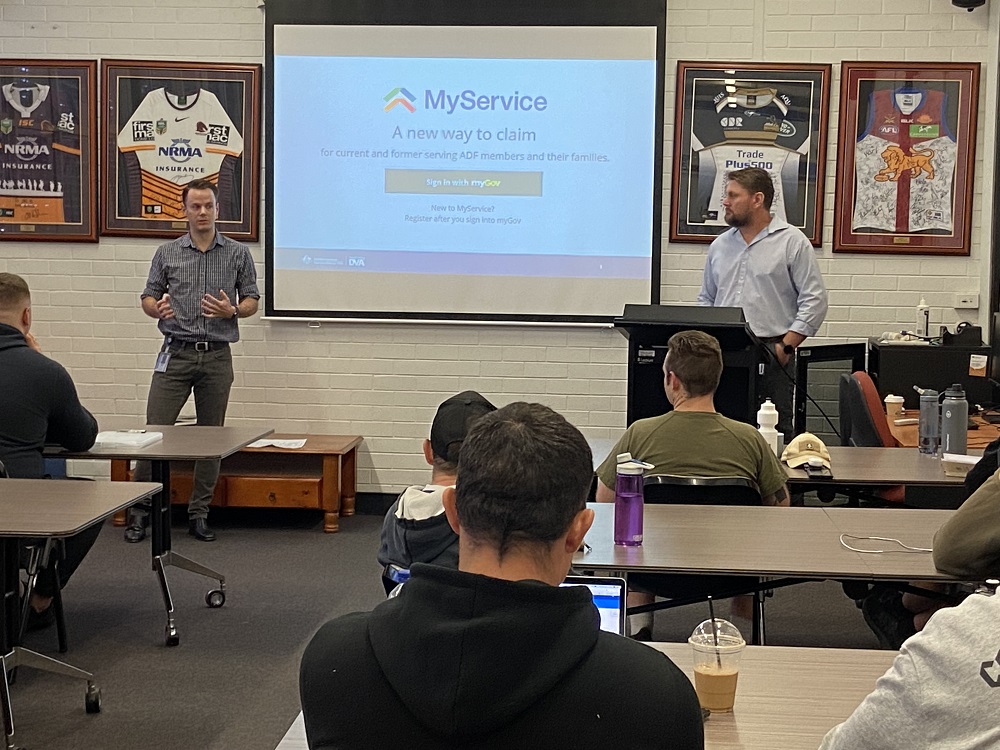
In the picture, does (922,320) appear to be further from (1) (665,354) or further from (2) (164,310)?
(2) (164,310)

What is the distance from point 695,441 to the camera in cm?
334

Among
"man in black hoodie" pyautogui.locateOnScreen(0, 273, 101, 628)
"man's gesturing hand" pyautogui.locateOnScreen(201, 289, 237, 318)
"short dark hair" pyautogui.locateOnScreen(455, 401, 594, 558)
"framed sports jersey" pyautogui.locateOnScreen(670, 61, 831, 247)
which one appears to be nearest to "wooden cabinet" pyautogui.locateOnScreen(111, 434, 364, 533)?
"man's gesturing hand" pyautogui.locateOnScreen(201, 289, 237, 318)

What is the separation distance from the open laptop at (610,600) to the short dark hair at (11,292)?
9.06ft

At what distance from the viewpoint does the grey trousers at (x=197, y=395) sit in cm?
575

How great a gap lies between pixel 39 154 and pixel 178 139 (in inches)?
31.5

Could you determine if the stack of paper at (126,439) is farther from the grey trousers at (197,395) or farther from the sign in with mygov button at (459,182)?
the sign in with mygov button at (459,182)

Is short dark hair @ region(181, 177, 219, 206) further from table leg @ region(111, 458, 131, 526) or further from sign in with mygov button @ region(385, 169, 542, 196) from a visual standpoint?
table leg @ region(111, 458, 131, 526)

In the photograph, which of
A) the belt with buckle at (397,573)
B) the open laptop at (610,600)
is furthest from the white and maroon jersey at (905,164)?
the open laptop at (610,600)

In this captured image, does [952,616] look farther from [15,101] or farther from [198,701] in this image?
[15,101]

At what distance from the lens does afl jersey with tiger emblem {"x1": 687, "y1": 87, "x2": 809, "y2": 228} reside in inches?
238

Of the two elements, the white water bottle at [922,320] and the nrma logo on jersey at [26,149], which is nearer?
the white water bottle at [922,320]

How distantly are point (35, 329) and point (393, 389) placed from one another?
2071mm

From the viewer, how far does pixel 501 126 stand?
617cm

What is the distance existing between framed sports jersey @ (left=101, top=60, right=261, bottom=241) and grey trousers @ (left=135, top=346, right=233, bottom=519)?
83 centimetres
